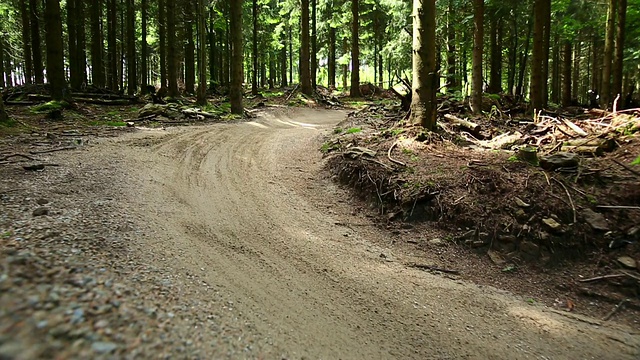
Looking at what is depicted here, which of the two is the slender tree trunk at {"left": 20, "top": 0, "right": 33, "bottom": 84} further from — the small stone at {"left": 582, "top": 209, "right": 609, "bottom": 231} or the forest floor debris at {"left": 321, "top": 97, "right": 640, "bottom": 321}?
the small stone at {"left": 582, "top": 209, "right": 609, "bottom": 231}

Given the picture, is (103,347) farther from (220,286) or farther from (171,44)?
(171,44)

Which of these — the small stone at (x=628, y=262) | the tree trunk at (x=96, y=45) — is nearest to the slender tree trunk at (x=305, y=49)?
the tree trunk at (x=96, y=45)

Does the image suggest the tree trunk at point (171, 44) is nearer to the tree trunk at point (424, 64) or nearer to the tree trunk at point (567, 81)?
the tree trunk at point (424, 64)

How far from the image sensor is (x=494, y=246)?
5.15 meters

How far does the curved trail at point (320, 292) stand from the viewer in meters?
3.18

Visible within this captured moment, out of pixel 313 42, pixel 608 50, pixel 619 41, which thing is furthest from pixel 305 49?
pixel 619 41

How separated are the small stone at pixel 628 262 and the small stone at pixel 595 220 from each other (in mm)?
458

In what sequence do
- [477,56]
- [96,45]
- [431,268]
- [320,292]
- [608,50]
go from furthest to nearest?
[96,45]
[608,50]
[477,56]
[431,268]
[320,292]

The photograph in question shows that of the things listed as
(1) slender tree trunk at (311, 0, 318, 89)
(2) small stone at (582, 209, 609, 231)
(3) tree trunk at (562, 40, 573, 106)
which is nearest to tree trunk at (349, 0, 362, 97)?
(1) slender tree trunk at (311, 0, 318, 89)

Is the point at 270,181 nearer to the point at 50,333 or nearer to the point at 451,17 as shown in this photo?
the point at 50,333

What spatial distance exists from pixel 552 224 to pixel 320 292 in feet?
11.4

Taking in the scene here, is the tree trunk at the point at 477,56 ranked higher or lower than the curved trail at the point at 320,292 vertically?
higher

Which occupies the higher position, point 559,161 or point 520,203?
point 559,161

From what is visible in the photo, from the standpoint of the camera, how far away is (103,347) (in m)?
1.81
